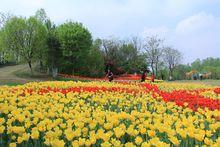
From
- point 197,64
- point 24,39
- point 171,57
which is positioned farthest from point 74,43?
point 197,64

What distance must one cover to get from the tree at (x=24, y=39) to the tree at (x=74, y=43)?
9.69ft

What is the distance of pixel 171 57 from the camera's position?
281ft

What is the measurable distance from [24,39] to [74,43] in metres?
6.09

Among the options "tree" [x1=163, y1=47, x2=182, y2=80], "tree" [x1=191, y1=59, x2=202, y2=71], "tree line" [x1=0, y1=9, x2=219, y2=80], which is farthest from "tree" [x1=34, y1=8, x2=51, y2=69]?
"tree" [x1=191, y1=59, x2=202, y2=71]

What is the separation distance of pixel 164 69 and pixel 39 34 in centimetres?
4250

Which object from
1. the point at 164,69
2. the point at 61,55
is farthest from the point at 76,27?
the point at 164,69

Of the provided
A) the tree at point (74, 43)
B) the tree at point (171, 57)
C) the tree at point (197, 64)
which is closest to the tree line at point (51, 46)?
the tree at point (74, 43)

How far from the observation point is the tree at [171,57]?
84.2 metres

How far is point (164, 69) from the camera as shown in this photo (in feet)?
285

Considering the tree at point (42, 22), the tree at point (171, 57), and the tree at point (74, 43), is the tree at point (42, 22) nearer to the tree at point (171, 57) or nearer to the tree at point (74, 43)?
the tree at point (74, 43)

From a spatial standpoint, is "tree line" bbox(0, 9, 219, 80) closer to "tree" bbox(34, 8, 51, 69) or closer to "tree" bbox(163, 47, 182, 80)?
"tree" bbox(34, 8, 51, 69)

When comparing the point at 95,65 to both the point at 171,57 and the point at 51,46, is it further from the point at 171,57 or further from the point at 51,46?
the point at 171,57

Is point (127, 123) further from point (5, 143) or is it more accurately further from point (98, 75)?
point (98, 75)

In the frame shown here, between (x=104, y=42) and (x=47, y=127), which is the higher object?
(x=104, y=42)
